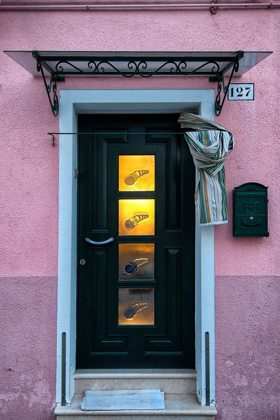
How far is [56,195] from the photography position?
3488 millimetres

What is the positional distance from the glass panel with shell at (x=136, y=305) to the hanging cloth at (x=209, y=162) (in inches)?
35.8

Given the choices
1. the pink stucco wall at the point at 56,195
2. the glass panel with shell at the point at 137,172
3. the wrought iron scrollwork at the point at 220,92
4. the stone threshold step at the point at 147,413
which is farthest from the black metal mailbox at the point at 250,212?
the stone threshold step at the point at 147,413

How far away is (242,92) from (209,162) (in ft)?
2.52

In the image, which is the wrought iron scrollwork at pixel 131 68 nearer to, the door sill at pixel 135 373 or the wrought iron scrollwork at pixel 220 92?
the wrought iron scrollwork at pixel 220 92

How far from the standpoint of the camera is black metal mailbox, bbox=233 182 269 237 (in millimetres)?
3418

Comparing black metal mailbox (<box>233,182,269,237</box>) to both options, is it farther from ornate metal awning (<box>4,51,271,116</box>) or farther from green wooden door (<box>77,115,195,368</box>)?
ornate metal awning (<box>4,51,271,116</box>)

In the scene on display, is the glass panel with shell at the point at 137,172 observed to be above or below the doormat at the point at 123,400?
above

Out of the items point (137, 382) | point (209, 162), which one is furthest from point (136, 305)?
point (209, 162)

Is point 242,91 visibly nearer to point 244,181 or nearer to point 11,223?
point 244,181

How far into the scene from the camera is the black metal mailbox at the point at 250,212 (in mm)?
3418

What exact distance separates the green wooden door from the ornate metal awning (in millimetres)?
457

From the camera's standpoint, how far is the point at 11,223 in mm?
3492

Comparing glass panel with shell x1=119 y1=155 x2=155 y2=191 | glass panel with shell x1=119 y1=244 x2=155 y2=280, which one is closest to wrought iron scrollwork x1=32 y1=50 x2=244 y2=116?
glass panel with shell x1=119 y1=155 x2=155 y2=191

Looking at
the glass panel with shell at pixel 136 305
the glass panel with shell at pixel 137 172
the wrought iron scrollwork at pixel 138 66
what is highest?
the wrought iron scrollwork at pixel 138 66
